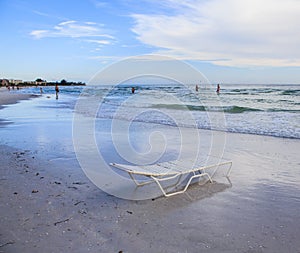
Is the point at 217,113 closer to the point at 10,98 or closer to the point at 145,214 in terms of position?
the point at 145,214

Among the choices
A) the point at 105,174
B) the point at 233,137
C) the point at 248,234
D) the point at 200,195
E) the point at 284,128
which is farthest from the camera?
the point at 284,128

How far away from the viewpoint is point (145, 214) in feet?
12.9

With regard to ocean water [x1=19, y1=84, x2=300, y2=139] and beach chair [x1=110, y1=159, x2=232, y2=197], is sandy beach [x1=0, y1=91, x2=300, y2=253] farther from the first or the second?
ocean water [x1=19, y1=84, x2=300, y2=139]

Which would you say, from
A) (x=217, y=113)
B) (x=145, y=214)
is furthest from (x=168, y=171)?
(x=217, y=113)

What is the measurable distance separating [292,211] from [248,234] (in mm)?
1045

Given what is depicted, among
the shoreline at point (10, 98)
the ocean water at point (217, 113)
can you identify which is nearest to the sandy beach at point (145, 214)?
the ocean water at point (217, 113)

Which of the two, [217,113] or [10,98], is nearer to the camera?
[217,113]

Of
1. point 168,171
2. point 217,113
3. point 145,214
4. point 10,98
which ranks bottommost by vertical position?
point 145,214

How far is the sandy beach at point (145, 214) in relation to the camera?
10.4 feet

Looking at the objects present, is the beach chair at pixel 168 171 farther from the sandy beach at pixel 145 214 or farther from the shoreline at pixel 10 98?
the shoreline at pixel 10 98

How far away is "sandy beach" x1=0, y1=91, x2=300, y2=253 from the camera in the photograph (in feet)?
10.4

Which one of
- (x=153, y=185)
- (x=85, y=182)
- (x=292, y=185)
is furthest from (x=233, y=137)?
(x=85, y=182)

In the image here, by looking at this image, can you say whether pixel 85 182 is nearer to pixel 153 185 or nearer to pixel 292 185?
pixel 153 185

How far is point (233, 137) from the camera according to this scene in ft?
33.7
